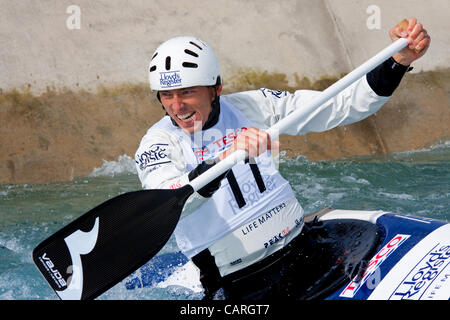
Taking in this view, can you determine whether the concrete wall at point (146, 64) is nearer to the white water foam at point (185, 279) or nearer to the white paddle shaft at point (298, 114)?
the white water foam at point (185, 279)

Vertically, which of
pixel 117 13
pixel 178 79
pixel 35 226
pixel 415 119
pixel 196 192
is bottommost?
pixel 35 226

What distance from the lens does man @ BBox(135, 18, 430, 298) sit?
2379 mm

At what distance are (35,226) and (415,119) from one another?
3997 millimetres

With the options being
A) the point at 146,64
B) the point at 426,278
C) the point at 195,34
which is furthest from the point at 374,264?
the point at 195,34

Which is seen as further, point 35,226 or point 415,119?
point 415,119

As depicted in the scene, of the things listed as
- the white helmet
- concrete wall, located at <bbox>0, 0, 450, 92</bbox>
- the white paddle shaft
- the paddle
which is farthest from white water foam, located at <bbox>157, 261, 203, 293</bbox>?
concrete wall, located at <bbox>0, 0, 450, 92</bbox>

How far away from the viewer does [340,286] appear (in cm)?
224

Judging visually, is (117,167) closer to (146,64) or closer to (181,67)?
(146,64)

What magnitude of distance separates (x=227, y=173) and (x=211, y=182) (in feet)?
0.55

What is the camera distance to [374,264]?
2311 millimetres

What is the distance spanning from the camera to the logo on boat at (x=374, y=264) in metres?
2.21

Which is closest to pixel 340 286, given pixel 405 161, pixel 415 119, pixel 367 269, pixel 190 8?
pixel 367 269

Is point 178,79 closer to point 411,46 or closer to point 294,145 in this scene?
point 411,46
